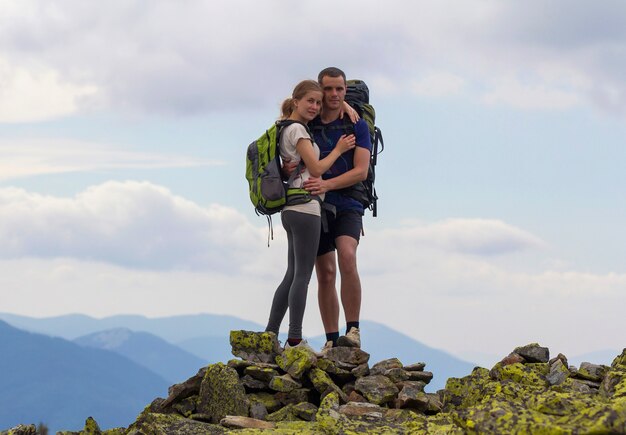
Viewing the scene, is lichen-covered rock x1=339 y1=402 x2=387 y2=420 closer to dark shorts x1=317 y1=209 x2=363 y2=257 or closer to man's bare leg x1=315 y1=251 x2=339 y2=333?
man's bare leg x1=315 y1=251 x2=339 y2=333

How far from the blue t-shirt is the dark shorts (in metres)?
0.14

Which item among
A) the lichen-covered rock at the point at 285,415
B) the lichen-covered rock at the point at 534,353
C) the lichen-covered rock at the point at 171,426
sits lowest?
the lichen-covered rock at the point at 171,426

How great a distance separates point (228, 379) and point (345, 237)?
3187 mm

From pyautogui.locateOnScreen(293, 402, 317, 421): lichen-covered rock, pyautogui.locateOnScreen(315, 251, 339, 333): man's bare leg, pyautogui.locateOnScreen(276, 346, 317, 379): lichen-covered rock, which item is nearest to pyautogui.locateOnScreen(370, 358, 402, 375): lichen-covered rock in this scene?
pyautogui.locateOnScreen(315, 251, 339, 333): man's bare leg

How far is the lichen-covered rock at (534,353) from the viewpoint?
14930mm

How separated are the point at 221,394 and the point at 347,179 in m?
4.14

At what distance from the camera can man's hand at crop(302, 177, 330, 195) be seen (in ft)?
46.9

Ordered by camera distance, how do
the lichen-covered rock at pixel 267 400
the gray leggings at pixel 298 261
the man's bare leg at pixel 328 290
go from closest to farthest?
the lichen-covered rock at pixel 267 400
the gray leggings at pixel 298 261
the man's bare leg at pixel 328 290

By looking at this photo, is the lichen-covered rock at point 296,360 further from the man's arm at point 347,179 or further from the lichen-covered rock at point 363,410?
the man's arm at point 347,179

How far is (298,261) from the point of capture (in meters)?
14.3

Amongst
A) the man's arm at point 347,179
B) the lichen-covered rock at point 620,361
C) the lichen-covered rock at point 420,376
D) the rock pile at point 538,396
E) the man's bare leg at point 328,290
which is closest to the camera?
the rock pile at point 538,396

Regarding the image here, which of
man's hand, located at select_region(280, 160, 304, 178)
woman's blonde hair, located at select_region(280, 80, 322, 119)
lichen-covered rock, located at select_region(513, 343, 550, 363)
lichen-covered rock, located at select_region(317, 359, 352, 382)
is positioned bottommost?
lichen-covered rock, located at select_region(317, 359, 352, 382)

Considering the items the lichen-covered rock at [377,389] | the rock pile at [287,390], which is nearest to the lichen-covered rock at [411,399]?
the rock pile at [287,390]

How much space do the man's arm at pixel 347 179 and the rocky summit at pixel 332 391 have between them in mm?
2688
